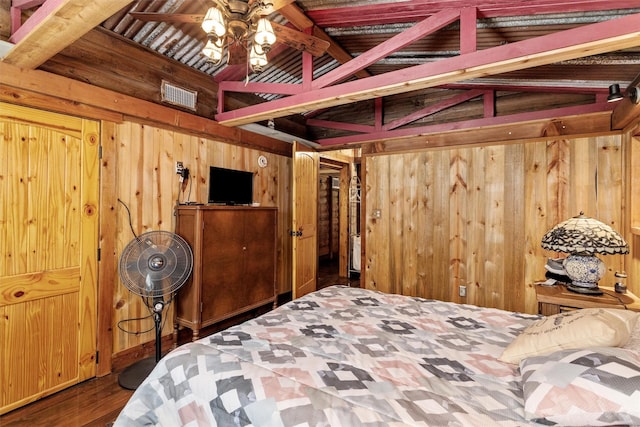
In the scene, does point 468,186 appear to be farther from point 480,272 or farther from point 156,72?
point 156,72

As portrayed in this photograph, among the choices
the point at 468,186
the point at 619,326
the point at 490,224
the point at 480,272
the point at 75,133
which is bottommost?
the point at 480,272

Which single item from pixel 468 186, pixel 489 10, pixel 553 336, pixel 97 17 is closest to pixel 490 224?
pixel 468 186

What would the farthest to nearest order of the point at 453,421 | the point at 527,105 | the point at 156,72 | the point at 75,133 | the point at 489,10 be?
the point at 527,105 < the point at 156,72 < the point at 75,133 < the point at 489,10 < the point at 453,421

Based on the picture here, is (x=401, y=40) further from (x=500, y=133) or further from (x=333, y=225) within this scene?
(x=333, y=225)

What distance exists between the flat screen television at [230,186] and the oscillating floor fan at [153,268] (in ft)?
2.96

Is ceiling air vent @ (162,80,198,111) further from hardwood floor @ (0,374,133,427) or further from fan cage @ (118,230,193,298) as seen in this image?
hardwood floor @ (0,374,133,427)

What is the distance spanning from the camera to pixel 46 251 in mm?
2107

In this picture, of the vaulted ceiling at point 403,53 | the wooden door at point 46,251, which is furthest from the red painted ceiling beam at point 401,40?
the wooden door at point 46,251

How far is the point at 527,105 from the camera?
11.0 ft

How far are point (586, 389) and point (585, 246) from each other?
55.6 inches

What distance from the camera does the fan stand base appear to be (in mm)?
2268

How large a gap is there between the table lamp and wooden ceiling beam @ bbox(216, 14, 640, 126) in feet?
3.51

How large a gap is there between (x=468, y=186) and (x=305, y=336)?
9.15 feet

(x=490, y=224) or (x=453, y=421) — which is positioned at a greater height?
(x=490, y=224)
